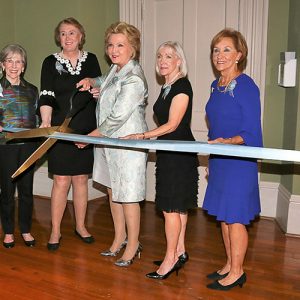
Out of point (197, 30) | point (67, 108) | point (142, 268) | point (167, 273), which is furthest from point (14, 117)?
point (197, 30)

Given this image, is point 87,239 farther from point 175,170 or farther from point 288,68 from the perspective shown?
point 288,68

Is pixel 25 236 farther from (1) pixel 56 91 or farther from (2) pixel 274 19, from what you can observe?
(2) pixel 274 19

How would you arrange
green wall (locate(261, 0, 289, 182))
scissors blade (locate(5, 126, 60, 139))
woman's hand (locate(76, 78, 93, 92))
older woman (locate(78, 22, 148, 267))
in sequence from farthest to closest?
green wall (locate(261, 0, 289, 182)) < woman's hand (locate(76, 78, 93, 92)) < scissors blade (locate(5, 126, 60, 139)) < older woman (locate(78, 22, 148, 267))

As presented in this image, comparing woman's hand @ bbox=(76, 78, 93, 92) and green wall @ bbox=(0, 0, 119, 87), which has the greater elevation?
green wall @ bbox=(0, 0, 119, 87)

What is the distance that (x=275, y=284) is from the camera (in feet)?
8.95

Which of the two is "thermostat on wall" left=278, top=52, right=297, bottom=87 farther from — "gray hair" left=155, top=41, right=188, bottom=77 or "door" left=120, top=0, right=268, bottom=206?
"gray hair" left=155, top=41, right=188, bottom=77

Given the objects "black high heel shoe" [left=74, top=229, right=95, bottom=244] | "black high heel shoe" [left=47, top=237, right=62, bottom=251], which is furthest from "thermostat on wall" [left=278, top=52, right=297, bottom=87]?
"black high heel shoe" [left=47, top=237, right=62, bottom=251]

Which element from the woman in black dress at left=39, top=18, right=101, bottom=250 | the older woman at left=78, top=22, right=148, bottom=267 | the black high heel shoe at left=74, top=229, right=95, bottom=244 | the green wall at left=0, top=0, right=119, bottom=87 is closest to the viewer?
the older woman at left=78, top=22, right=148, bottom=267

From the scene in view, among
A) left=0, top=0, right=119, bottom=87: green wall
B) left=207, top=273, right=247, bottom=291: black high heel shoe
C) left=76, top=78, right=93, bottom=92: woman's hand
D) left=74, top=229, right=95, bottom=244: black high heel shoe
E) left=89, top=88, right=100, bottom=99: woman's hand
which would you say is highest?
left=0, top=0, right=119, bottom=87: green wall

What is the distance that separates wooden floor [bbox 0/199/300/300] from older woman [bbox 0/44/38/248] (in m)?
0.36

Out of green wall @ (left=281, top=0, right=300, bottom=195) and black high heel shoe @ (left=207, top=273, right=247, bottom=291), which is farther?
green wall @ (left=281, top=0, right=300, bottom=195)

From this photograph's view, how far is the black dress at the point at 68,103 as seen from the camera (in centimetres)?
315

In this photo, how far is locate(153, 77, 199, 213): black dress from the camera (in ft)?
8.63

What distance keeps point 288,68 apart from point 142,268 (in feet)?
6.31
